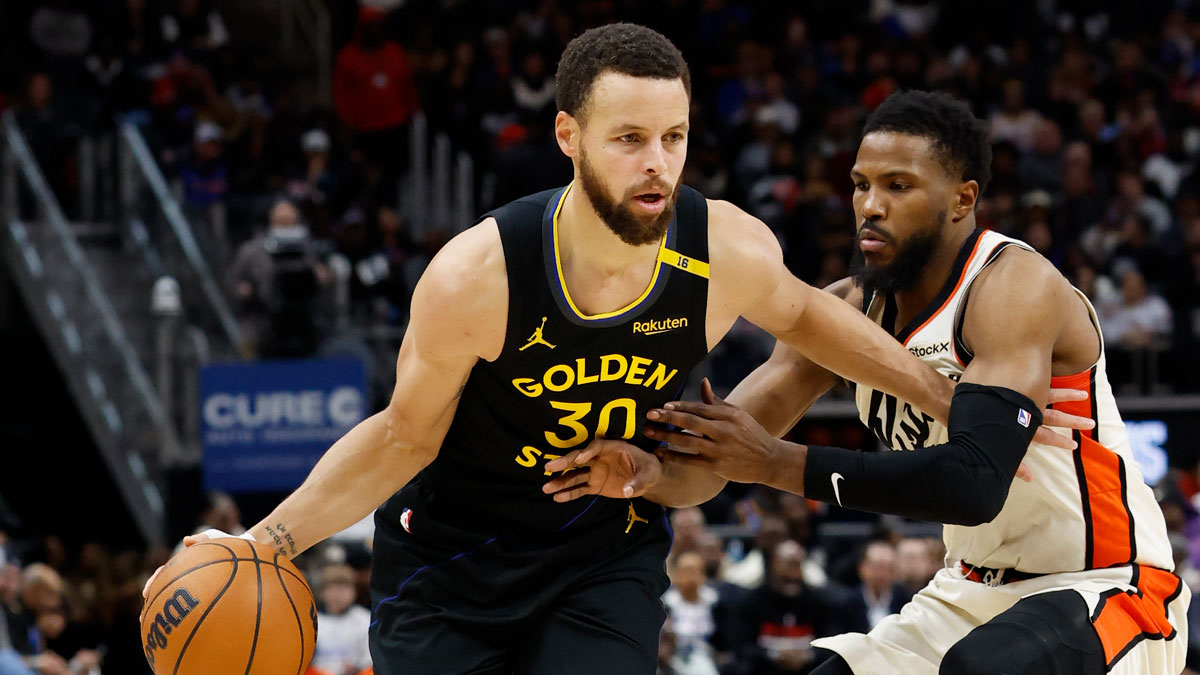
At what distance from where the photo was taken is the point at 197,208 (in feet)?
42.2

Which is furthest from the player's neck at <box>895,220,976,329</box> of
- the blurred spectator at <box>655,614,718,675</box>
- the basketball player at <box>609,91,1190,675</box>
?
the blurred spectator at <box>655,614,718,675</box>

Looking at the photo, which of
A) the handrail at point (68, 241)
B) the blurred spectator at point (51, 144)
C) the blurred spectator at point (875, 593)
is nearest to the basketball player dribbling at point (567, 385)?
the blurred spectator at point (875, 593)

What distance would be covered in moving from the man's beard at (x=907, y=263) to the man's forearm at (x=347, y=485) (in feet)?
5.01

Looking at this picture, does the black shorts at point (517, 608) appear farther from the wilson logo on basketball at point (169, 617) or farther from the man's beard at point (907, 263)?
the man's beard at point (907, 263)

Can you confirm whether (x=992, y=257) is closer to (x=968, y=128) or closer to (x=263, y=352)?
(x=968, y=128)

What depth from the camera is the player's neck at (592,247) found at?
165 inches

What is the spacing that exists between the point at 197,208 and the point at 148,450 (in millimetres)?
2080

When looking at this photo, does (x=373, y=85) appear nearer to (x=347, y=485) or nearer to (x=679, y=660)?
(x=679, y=660)

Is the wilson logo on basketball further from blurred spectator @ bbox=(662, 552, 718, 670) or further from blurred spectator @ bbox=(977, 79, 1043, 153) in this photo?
blurred spectator @ bbox=(977, 79, 1043, 153)

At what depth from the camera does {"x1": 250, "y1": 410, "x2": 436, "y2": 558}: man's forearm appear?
4.34m

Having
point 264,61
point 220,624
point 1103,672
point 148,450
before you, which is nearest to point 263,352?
point 148,450

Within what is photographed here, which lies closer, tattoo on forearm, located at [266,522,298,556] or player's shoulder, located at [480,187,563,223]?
player's shoulder, located at [480,187,563,223]

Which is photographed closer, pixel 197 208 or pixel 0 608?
pixel 0 608

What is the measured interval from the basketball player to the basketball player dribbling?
162 millimetres
